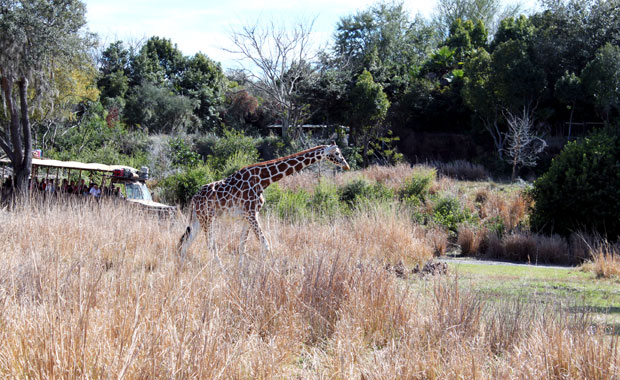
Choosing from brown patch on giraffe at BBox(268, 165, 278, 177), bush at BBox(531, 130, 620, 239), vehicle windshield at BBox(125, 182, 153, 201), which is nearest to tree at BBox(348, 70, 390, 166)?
bush at BBox(531, 130, 620, 239)

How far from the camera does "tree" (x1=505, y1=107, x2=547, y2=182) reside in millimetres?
24045

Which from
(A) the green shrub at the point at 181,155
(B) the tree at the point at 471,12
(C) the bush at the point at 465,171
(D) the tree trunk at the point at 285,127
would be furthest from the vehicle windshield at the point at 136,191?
(B) the tree at the point at 471,12

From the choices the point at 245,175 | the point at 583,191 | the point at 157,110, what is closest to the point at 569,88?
the point at 583,191

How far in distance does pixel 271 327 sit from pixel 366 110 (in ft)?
82.6

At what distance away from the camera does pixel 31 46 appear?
18250 mm

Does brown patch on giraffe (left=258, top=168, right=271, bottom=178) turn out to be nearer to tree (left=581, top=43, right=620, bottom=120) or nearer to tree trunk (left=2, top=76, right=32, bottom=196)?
tree trunk (left=2, top=76, right=32, bottom=196)

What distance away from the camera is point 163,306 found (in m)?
4.31

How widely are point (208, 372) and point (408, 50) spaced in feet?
128

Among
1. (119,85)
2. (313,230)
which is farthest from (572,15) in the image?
(119,85)

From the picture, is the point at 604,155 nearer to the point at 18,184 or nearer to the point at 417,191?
the point at 417,191

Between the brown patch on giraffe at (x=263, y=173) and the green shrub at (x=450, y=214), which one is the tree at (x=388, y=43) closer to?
the green shrub at (x=450, y=214)

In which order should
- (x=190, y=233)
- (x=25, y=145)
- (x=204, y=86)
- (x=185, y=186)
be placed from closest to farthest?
(x=190, y=233)
(x=25, y=145)
(x=185, y=186)
(x=204, y=86)

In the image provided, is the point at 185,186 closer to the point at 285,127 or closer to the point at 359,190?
the point at 359,190

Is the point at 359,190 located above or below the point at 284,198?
above
